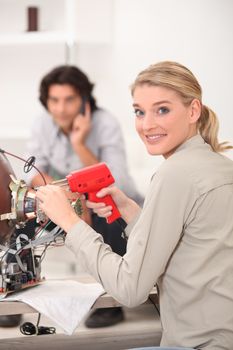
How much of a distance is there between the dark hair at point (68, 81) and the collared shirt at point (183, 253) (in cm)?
234

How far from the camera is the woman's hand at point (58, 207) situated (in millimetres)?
1385

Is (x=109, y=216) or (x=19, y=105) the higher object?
(x=109, y=216)

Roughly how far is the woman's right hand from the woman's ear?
26cm

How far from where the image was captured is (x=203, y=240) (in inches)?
52.8

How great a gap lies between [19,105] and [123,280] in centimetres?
298

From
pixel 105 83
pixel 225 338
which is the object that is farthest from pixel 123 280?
pixel 105 83

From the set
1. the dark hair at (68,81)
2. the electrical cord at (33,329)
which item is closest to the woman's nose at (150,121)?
the electrical cord at (33,329)

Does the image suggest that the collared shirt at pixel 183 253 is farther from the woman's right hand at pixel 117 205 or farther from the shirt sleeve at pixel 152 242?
the woman's right hand at pixel 117 205

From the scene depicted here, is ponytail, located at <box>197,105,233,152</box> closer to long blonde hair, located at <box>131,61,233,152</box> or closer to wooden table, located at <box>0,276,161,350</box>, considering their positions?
long blonde hair, located at <box>131,61,233,152</box>

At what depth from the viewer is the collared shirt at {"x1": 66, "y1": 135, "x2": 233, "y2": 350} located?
131cm

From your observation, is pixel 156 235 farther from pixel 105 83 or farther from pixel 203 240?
pixel 105 83

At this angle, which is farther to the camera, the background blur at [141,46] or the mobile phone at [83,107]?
the background blur at [141,46]

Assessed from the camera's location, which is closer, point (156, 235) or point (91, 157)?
point (156, 235)

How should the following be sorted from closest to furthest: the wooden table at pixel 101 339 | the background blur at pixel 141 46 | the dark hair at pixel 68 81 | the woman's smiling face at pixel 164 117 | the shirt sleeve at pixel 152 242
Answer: the shirt sleeve at pixel 152 242 < the woman's smiling face at pixel 164 117 < the wooden table at pixel 101 339 < the dark hair at pixel 68 81 < the background blur at pixel 141 46
